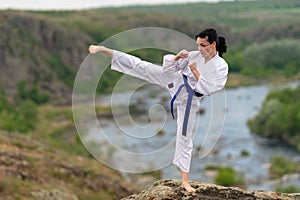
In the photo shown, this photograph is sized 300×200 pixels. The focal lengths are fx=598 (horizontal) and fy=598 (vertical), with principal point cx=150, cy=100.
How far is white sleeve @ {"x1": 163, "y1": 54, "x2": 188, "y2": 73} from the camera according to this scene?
6.31 meters

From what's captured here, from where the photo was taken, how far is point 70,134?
68188mm

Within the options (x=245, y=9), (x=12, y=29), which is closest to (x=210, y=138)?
(x=12, y=29)

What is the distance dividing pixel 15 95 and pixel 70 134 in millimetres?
33221

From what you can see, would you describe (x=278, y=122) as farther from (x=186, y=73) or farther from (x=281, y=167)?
(x=186, y=73)

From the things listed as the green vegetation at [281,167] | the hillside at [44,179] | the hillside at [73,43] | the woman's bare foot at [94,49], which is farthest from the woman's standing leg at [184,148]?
the hillside at [73,43]

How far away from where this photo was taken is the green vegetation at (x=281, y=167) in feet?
149

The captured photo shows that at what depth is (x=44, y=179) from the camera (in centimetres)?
1783

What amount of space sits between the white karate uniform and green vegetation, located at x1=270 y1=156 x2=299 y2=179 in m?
40.0

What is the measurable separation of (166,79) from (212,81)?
1.86ft

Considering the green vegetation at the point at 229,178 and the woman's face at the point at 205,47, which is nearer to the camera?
the woman's face at the point at 205,47

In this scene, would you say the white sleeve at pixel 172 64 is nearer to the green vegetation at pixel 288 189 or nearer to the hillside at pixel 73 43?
the green vegetation at pixel 288 189

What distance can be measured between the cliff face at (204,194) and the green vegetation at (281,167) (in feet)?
130

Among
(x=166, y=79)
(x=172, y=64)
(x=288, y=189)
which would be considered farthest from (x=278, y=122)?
(x=172, y=64)

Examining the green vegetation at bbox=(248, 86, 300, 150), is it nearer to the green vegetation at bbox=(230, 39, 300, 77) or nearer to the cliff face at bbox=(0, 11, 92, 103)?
the cliff face at bbox=(0, 11, 92, 103)
